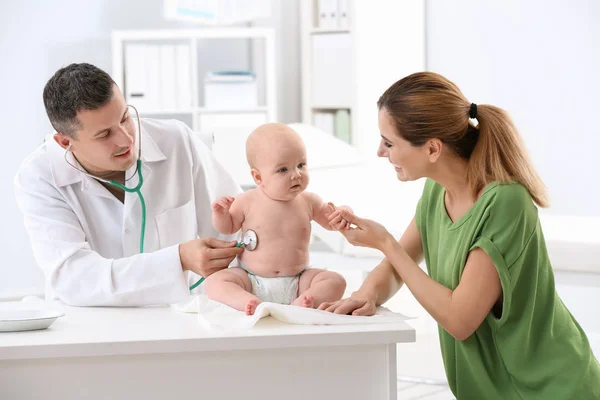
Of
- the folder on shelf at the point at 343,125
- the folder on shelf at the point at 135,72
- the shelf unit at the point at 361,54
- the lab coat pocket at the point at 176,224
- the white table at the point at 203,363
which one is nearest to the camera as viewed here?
the white table at the point at 203,363

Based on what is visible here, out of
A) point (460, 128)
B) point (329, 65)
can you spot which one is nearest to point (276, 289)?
point (460, 128)

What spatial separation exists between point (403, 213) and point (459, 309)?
5.37 feet

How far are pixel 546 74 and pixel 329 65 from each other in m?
1.17

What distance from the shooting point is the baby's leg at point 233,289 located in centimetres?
140

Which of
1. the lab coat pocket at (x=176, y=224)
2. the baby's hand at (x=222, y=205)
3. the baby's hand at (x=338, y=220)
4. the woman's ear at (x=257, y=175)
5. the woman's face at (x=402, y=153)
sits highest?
the woman's face at (x=402, y=153)

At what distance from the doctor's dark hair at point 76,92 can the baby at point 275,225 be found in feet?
1.27

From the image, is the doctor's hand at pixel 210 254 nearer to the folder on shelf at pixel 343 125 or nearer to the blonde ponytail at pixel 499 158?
the blonde ponytail at pixel 499 158

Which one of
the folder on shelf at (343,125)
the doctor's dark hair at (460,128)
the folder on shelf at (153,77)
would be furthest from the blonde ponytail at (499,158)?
the folder on shelf at (343,125)

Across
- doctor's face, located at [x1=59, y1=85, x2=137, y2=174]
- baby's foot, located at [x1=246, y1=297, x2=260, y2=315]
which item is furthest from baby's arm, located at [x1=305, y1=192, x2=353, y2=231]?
doctor's face, located at [x1=59, y1=85, x2=137, y2=174]

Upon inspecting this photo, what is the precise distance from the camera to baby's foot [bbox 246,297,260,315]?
1.37 meters

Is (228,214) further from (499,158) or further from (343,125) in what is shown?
(343,125)

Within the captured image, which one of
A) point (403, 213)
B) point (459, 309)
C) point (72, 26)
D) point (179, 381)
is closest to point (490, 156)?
point (459, 309)

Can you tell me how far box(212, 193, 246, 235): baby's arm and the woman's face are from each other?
289 millimetres

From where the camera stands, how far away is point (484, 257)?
57.0 inches
